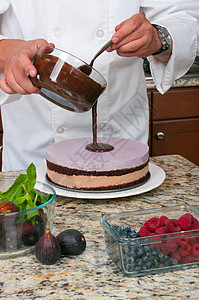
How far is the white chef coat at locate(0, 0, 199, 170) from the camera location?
1.23 m

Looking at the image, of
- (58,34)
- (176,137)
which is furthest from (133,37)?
(176,137)

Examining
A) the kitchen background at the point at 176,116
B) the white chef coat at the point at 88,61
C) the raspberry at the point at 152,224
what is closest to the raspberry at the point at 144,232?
the raspberry at the point at 152,224

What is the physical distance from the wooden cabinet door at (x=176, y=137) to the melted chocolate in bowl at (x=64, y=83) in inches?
56.7

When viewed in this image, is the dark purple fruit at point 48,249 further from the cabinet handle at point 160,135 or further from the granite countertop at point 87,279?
the cabinet handle at point 160,135

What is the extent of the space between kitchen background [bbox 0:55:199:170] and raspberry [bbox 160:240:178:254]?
5.28 ft

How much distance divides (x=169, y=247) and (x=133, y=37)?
21.3 inches

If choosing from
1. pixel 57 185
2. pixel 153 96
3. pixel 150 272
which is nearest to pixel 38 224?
pixel 150 272

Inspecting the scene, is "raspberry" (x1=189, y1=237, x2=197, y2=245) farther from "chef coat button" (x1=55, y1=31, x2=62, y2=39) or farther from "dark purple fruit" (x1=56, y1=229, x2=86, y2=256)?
"chef coat button" (x1=55, y1=31, x2=62, y2=39)

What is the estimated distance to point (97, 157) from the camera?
1.04 m

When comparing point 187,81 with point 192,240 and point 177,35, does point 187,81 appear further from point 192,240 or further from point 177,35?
point 192,240

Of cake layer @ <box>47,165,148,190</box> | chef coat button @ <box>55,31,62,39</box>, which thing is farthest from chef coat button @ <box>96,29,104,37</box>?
cake layer @ <box>47,165,148,190</box>

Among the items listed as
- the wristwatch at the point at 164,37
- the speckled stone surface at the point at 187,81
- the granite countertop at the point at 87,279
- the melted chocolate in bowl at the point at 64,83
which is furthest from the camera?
the speckled stone surface at the point at 187,81

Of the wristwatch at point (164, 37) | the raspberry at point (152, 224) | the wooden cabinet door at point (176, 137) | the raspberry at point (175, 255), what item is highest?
the wristwatch at point (164, 37)

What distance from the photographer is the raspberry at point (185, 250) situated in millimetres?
692
